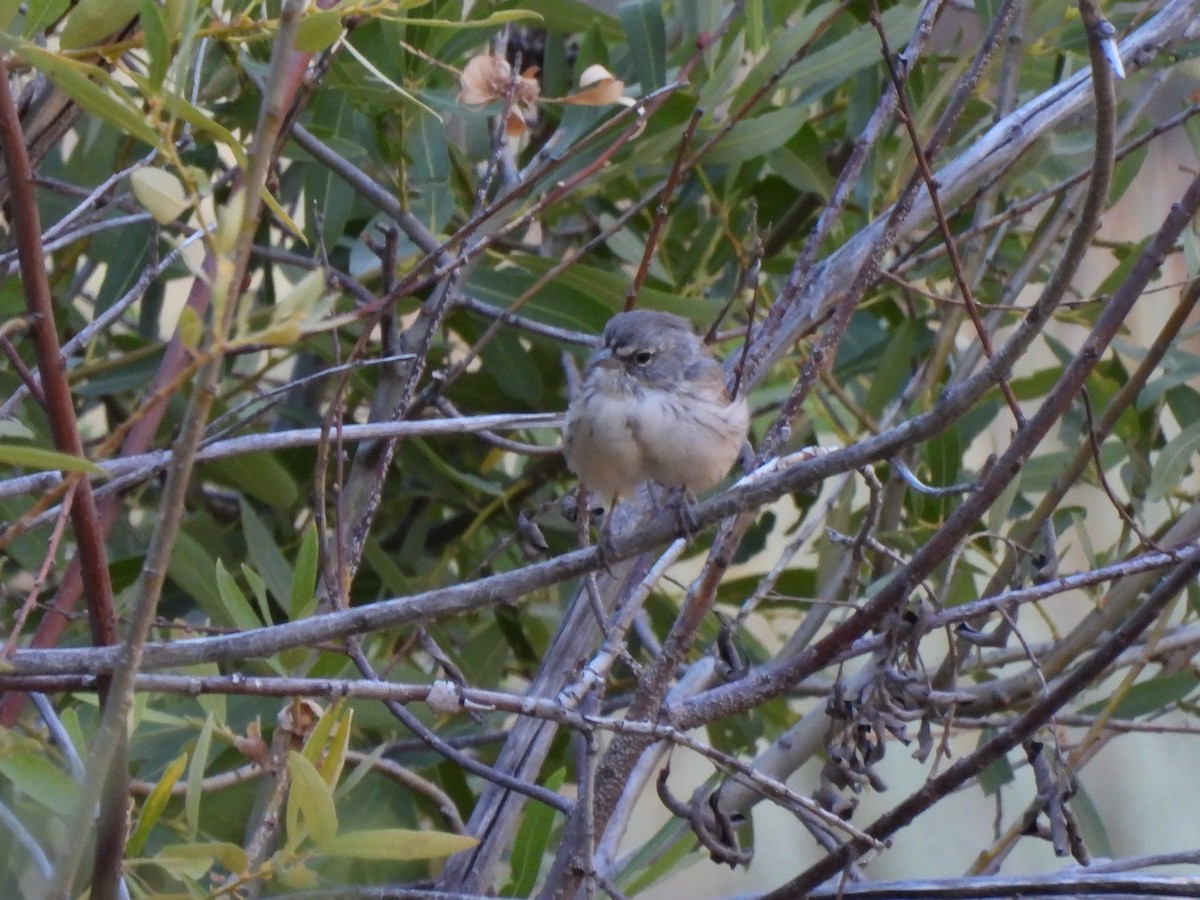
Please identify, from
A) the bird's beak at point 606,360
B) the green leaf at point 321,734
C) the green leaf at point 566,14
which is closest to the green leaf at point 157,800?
the green leaf at point 321,734

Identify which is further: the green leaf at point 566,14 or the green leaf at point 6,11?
the green leaf at point 566,14

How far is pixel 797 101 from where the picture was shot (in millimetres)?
2748

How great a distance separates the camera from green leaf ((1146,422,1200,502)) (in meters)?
2.48

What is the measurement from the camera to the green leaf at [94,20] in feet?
4.47

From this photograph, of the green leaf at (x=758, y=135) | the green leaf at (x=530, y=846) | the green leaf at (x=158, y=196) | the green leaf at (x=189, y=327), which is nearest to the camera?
the green leaf at (x=189, y=327)

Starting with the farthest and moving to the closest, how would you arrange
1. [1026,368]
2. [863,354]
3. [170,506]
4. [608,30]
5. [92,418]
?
[1026,368]
[92,418]
[863,354]
[608,30]
[170,506]

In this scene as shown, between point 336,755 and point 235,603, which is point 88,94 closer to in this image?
point 336,755

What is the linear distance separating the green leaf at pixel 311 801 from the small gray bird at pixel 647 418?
3.40 ft

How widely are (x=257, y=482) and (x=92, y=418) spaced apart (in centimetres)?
128

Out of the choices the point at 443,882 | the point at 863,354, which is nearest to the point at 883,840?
the point at 443,882

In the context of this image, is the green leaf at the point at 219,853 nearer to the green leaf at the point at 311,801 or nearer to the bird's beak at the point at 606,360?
the green leaf at the point at 311,801

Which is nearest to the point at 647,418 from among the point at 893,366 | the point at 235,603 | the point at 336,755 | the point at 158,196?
the point at 893,366

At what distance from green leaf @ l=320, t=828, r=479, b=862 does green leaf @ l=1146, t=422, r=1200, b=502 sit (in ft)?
5.47

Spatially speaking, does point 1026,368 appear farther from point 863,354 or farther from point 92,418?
point 92,418
